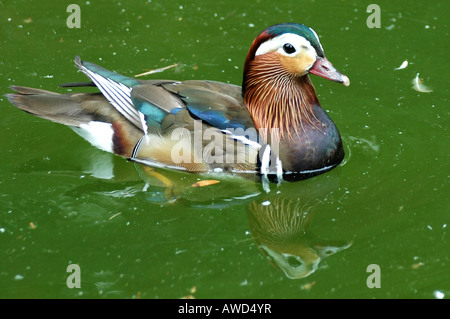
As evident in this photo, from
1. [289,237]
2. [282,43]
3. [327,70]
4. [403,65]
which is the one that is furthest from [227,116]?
[403,65]

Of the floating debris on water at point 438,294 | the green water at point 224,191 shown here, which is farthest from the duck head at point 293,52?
the floating debris on water at point 438,294

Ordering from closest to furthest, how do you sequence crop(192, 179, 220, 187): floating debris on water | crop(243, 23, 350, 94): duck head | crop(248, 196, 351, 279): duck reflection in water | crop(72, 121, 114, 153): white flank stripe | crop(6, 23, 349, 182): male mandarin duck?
crop(248, 196, 351, 279): duck reflection in water < crop(243, 23, 350, 94): duck head < crop(6, 23, 349, 182): male mandarin duck < crop(192, 179, 220, 187): floating debris on water < crop(72, 121, 114, 153): white flank stripe

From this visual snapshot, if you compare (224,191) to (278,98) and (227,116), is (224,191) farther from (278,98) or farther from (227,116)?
(278,98)

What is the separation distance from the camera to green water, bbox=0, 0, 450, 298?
4668mm

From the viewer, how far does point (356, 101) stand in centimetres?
648

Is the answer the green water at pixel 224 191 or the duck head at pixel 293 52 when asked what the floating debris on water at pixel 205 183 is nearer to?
the green water at pixel 224 191

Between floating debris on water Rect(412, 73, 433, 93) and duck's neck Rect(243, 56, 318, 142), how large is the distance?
4.24ft

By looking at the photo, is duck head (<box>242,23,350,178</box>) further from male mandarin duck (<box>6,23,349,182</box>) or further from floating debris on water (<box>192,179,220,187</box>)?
floating debris on water (<box>192,179,220,187</box>)

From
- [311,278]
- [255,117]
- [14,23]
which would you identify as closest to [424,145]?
[255,117]

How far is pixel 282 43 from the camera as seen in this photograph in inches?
214

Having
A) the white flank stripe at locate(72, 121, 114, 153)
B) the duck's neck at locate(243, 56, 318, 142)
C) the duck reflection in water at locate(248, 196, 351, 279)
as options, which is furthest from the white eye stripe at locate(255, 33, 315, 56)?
the white flank stripe at locate(72, 121, 114, 153)

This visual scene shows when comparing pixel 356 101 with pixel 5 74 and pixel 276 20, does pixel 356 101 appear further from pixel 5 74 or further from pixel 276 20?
pixel 5 74

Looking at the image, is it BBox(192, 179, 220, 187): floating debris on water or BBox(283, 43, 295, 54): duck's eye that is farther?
BBox(192, 179, 220, 187): floating debris on water

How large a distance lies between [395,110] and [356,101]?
1.15 ft
